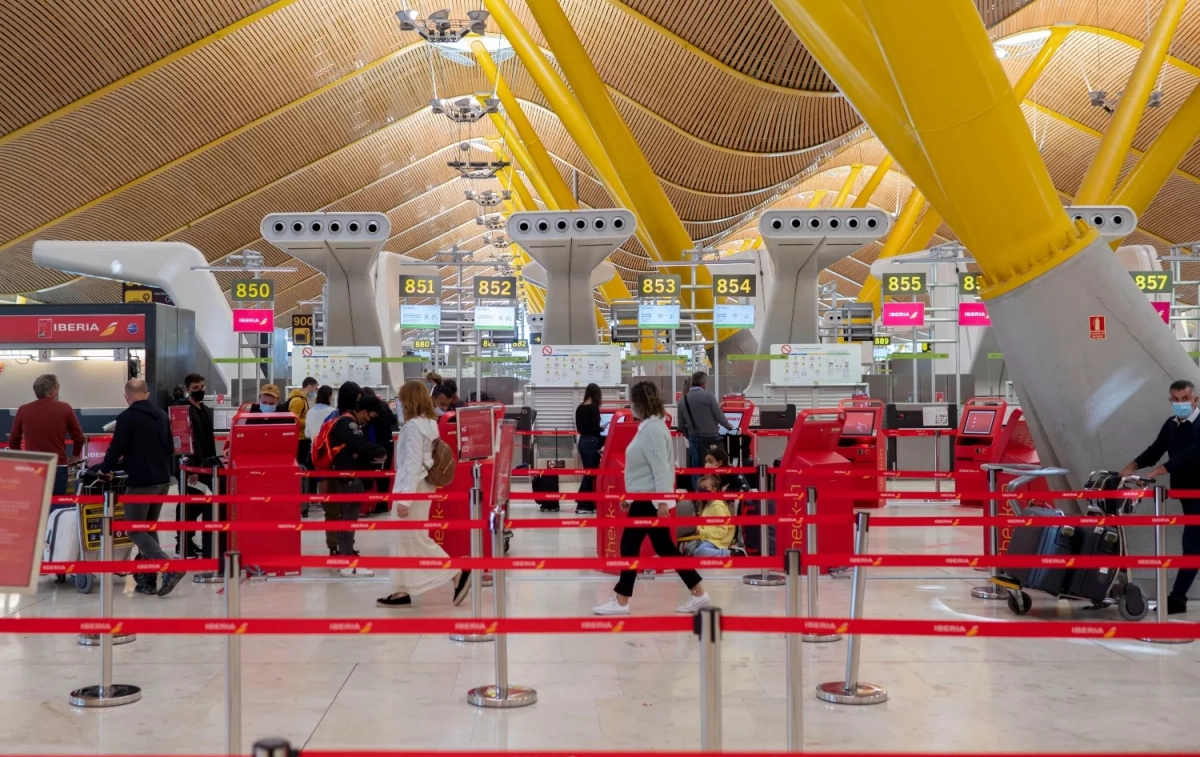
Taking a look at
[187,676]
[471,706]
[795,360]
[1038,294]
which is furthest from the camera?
[795,360]

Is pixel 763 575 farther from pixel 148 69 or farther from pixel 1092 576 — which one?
pixel 148 69

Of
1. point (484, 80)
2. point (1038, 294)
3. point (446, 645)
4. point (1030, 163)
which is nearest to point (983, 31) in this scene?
point (1030, 163)

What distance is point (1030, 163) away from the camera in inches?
339

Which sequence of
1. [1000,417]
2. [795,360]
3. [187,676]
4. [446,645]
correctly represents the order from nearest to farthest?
1. [187,676]
2. [446,645]
3. [1000,417]
4. [795,360]

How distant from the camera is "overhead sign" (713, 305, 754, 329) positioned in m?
20.1

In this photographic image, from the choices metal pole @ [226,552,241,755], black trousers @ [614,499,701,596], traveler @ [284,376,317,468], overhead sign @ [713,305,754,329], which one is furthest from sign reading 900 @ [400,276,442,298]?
metal pole @ [226,552,241,755]

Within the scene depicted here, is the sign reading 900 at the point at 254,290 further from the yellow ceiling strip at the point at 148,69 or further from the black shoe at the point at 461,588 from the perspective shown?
the black shoe at the point at 461,588

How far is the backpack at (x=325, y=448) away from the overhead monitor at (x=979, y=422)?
8.25 m

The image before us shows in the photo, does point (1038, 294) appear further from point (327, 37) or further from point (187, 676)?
point (327, 37)

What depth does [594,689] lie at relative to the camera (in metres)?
5.75

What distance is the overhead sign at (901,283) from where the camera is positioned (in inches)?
920

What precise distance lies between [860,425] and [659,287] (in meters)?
8.89

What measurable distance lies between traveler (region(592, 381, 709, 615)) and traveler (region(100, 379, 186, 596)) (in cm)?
314

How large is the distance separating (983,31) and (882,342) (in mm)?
30685
